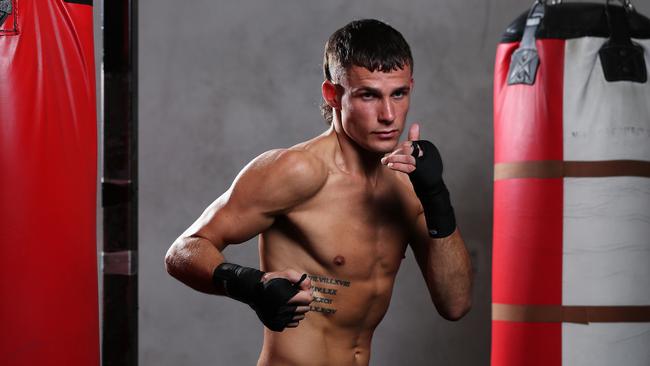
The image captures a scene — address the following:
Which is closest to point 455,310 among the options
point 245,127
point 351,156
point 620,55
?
point 351,156

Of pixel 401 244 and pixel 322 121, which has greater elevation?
pixel 322 121

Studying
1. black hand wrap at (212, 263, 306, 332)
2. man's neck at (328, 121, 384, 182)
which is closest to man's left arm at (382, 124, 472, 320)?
Answer: man's neck at (328, 121, 384, 182)

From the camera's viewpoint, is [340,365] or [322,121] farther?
[322,121]

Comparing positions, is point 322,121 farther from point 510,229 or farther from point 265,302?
point 265,302

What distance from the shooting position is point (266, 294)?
1.69 metres

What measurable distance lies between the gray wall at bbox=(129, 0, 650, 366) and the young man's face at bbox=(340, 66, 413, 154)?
206cm

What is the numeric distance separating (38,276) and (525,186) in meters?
1.55

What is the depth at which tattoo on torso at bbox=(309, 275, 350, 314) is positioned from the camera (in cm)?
207

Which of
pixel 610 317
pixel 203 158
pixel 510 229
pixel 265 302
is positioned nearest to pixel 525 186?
pixel 510 229

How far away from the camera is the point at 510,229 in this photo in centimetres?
268

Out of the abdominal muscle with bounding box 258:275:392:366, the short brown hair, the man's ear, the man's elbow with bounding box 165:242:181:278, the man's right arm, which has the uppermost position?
the short brown hair

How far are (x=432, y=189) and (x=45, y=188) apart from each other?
0.94m

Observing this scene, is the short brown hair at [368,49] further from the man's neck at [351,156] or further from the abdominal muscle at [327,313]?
the abdominal muscle at [327,313]

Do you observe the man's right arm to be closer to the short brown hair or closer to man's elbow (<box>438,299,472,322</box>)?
the short brown hair
